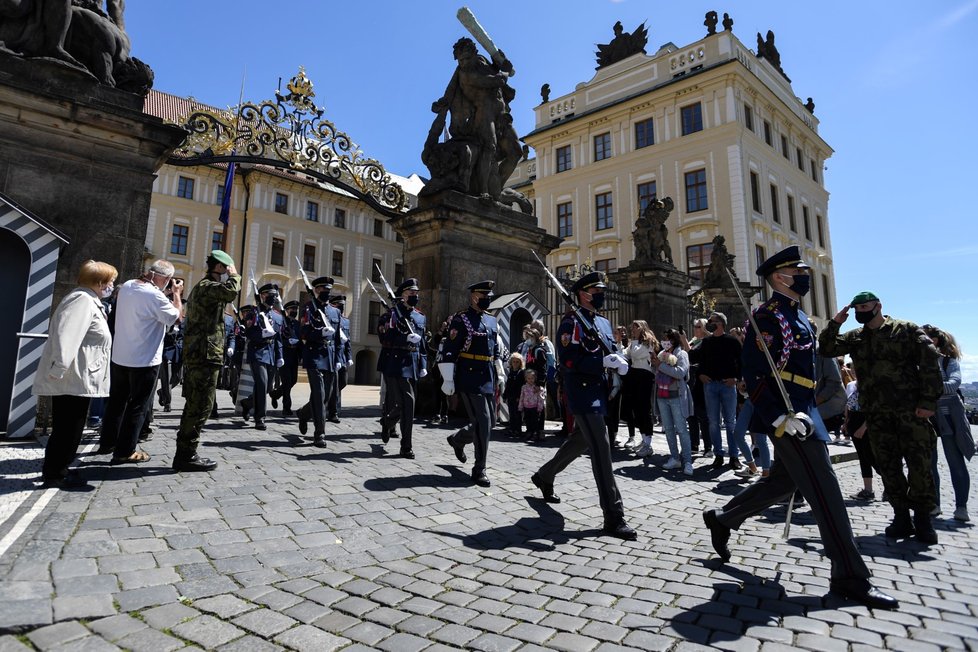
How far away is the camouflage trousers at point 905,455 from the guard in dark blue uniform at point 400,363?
467cm

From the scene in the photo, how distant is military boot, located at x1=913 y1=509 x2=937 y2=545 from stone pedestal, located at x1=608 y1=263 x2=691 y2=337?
37.2 feet

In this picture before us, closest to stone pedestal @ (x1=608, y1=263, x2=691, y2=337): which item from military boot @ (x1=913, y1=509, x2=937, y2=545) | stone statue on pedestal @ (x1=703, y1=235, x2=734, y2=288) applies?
stone statue on pedestal @ (x1=703, y1=235, x2=734, y2=288)

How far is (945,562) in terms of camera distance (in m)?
3.87

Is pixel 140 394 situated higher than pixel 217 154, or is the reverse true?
pixel 217 154

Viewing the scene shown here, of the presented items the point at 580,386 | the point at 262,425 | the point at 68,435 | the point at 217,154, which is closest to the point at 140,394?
the point at 68,435

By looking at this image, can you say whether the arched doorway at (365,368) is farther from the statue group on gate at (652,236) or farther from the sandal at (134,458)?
the sandal at (134,458)

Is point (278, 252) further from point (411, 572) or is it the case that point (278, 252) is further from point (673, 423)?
point (411, 572)

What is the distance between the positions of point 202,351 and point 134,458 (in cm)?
125

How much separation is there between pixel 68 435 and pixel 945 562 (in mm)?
6533

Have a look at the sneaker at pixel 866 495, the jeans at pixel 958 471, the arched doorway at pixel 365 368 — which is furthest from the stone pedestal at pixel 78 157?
the arched doorway at pixel 365 368

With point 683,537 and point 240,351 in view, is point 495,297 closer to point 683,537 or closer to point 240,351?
point 240,351

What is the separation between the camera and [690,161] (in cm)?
3281

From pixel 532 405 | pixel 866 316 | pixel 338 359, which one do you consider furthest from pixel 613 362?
pixel 338 359

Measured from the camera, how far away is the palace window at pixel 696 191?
106 feet
